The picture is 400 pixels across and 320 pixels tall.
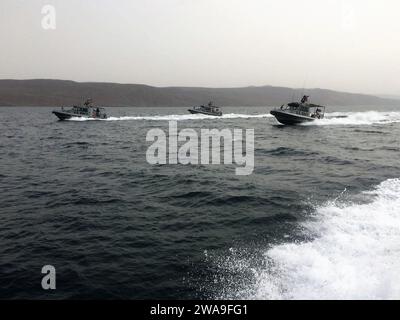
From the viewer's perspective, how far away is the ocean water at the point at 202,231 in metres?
9.04

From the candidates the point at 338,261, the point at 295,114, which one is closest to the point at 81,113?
the point at 295,114

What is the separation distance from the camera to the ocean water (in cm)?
904

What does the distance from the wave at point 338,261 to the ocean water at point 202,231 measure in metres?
0.04

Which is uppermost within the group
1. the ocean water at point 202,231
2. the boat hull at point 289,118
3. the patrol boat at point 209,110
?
the patrol boat at point 209,110

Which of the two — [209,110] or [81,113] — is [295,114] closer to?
[209,110]

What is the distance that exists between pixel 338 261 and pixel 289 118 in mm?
51024

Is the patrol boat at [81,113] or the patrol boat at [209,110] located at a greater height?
the patrol boat at [209,110]

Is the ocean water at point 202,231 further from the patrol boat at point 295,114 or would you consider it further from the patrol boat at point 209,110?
the patrol boat at point 209,110

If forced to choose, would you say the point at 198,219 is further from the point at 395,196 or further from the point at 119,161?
→ the point at 119,161

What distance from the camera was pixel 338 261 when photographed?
9773 millimetres

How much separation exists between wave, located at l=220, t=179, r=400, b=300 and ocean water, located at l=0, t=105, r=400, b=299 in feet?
0.12

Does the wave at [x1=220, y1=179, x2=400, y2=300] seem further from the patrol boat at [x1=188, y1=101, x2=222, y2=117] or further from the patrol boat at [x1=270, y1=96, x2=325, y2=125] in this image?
the patrol boat at [x1=188, y1=101, x2=222, y2=117]

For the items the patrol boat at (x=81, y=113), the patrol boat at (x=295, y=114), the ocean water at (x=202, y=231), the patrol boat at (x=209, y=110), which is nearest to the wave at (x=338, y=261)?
the ocean water at (x=202, y=231)

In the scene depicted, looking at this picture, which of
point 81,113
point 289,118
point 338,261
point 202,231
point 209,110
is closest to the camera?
point 338,261
